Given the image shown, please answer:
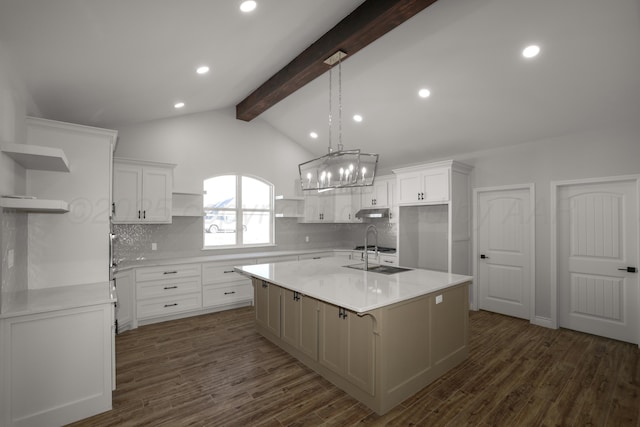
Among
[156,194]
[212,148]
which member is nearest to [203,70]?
[156,194]

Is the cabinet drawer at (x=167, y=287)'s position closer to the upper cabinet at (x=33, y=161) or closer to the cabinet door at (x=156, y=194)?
the cabinet door at (x=156, y=194)

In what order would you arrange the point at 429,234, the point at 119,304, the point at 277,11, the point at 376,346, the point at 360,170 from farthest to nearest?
the point at 429,234
the point at 119,304
the point at 360,170
the point at 277,11
the point at 376,346

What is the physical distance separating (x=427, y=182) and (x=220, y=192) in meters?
3.57

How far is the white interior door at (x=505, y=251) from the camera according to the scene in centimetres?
447

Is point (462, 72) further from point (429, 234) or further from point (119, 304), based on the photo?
point (119, 304)

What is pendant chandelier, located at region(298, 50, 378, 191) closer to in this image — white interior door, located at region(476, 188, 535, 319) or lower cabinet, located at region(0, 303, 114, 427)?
lower cabinet, located at region(0, 303, 114, 427)

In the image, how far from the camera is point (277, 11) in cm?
259

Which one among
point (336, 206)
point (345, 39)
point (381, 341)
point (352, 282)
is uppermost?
point (345, 39)

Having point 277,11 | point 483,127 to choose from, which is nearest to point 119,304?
point 277,11

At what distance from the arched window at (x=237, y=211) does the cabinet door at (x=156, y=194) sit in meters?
0.74

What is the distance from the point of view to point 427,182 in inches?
194

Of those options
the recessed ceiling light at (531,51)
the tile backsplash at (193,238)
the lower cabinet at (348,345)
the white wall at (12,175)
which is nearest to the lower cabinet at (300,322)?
the lower cabinet at (348,345)

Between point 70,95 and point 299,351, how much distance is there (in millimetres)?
3405

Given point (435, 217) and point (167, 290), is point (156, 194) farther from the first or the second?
point (435, 217)
